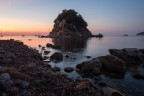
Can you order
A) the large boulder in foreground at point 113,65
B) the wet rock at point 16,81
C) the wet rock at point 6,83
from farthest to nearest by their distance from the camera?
the large boulder in foreground at point 113,65, the wet rock at point 16,81, the wet rock at point 6,83

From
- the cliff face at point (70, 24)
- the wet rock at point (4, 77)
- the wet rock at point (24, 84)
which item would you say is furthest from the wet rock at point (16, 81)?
the cliff face at point (70, 24)

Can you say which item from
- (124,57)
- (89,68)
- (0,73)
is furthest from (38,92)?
(124,57)

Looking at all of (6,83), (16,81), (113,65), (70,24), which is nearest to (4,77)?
(6,83)

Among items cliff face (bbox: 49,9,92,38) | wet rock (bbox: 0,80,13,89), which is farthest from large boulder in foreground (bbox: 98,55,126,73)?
cliff face (bbox: 49,9,92,38)

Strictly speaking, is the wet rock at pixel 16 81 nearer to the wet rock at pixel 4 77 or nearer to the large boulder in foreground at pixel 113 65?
the wet rock at pixel 4 77

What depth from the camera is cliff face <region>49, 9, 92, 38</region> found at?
172750mm

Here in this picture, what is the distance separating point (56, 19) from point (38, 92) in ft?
597

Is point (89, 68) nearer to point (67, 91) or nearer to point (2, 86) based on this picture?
point (67, 91)

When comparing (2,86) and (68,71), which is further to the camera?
(68,71)

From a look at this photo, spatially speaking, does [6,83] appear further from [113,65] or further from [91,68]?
[113,65]

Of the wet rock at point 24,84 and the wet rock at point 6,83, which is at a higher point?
the wet rock at point 6,83

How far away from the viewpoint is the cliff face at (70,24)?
6801 inches

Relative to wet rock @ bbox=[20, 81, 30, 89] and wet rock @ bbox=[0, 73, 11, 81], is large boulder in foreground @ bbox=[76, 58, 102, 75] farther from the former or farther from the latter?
wet rock @ bbox=[0, 73, 11, 81]

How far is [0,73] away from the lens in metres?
14.9
